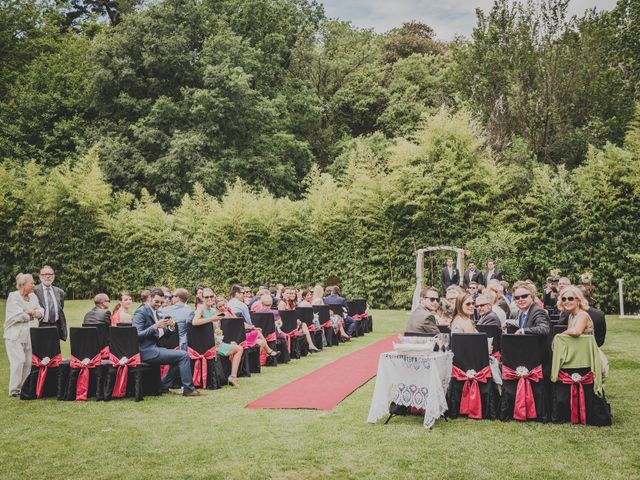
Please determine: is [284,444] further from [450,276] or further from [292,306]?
[450,276]

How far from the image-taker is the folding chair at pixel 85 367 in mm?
8148

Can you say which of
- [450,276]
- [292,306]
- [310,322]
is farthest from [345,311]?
[450,276]

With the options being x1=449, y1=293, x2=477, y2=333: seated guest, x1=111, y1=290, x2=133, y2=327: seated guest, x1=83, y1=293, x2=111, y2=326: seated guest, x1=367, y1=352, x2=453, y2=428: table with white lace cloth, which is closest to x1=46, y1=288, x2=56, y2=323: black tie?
x1=83, y1=293, x2=111, y2=326: seated guest

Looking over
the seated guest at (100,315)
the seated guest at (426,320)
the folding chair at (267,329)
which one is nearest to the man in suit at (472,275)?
the folding chair at (267,329)

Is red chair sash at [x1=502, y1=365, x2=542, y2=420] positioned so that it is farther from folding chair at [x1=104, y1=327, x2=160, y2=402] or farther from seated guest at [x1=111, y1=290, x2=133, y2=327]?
seated guest at [x1=111, y1=290, x2=133, y2=327]

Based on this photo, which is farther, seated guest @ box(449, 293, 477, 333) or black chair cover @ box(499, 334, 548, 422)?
seated guest @ box(449, 293, 477, 333)

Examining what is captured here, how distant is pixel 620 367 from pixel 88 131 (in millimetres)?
28411

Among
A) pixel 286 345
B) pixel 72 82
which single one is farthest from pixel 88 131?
pixel 286 345

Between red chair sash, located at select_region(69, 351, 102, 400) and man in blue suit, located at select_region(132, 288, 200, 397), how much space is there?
1.89 feet

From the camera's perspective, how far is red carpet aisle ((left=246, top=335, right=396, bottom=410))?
7895mm

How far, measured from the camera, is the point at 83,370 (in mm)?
8273

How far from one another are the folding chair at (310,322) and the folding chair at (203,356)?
3.39 m

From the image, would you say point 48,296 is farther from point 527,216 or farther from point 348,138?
point 348,138

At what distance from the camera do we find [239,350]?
31.1 ft
